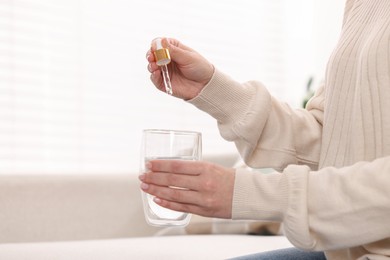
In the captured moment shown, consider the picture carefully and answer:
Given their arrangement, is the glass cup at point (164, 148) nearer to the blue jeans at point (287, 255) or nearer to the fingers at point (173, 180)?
the fingers at point (173, 180)

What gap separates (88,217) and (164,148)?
1133 mm

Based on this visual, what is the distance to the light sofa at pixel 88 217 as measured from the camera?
184 cm

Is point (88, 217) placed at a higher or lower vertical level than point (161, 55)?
lower

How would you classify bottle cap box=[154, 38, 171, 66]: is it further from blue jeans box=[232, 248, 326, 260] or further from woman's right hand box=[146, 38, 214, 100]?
blue jeans box=[232, 248, 326, 260]

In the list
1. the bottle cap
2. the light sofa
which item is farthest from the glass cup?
the light sofa

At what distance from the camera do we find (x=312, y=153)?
4.21ft

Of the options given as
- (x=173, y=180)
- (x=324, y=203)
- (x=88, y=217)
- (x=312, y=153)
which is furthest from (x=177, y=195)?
(x=88, y=217)

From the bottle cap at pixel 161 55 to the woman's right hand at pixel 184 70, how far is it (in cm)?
1

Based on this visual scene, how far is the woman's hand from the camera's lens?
34.8 inches

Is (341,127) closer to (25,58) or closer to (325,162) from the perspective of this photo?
(325,162)

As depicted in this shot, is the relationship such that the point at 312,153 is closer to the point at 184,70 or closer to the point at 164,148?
the point at 184,70

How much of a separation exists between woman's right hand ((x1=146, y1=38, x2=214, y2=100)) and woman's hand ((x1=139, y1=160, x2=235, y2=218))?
323 mm

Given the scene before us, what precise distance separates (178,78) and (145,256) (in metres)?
0.42

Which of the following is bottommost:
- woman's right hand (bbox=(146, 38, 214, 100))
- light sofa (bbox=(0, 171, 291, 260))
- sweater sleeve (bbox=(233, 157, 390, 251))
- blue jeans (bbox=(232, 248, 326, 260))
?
light sofa (bbox=(0, 171, 291, 260))
